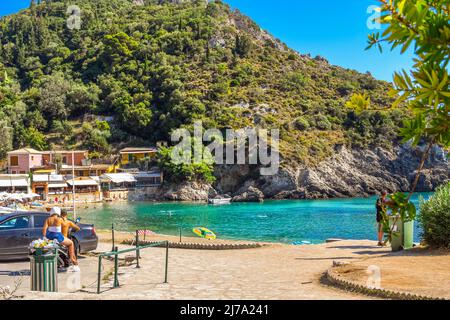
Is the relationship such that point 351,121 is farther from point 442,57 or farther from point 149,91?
point 442,57

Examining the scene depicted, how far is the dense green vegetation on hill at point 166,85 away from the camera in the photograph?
297 feet

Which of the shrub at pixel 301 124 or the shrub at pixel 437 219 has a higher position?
the shrub at pixel 301 124

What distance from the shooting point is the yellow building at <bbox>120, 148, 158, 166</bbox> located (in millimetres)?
86312

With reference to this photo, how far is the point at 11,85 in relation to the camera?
10556 cm

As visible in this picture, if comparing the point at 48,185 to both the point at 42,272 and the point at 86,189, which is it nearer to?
the point at 86,189

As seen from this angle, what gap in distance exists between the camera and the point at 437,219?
43.9ft

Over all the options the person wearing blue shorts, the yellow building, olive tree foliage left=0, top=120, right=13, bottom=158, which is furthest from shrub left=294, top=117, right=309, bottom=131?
the person wearing blue shorts

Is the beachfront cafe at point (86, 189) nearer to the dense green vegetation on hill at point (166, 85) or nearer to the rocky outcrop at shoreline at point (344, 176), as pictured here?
the dense green vegetation on hill at point (166, 85)

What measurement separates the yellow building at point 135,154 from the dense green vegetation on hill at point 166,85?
5.55 meters

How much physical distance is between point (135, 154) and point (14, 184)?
76.5ft

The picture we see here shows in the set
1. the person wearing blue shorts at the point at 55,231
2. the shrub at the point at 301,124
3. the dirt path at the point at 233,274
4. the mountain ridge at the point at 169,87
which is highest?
the mountain ridge at the point at 169,87

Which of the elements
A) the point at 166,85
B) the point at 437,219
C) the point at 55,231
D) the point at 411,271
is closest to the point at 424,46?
the point at 411,271

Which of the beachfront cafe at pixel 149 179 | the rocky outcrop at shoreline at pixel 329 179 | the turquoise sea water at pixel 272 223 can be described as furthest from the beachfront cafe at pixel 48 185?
the turquoise sea water at pixel 272 223
